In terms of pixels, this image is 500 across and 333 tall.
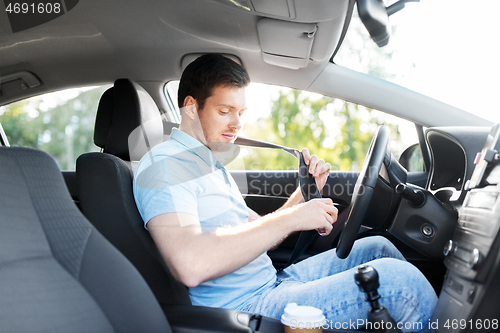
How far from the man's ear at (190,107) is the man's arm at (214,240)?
0.47m

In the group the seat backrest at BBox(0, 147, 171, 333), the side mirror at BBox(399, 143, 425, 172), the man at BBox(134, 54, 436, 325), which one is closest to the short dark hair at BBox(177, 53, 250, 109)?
the man at BBox(134, 54, 436, 325)

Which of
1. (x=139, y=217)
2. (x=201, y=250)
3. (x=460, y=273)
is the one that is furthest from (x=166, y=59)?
(x=460, y=273)

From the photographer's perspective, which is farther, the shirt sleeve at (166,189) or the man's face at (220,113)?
the man's face at (220,113)

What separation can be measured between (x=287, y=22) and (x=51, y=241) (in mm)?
1077

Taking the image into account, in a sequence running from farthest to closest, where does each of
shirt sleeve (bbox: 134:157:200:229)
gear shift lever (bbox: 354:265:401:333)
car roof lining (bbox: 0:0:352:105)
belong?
1. car roof lining (bbox: 0:0:352:105)
2. shirt sleeve (bbox: 134:157:200:229)
3. gear shift lever (bbox: 354:265:401:333)

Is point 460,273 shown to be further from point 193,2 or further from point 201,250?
point 193,2

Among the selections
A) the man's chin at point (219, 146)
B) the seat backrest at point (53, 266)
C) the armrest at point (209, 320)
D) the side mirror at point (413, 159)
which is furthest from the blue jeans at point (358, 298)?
the side mirror at point (413, 159)

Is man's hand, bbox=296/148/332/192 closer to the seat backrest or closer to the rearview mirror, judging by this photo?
the rearview mirror

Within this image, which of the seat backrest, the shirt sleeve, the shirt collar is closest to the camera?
the seat backrest

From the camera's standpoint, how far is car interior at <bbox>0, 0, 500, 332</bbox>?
0.81m

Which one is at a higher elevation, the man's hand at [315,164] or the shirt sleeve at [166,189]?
the man's hand at [315,164]

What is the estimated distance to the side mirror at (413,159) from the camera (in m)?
1.96

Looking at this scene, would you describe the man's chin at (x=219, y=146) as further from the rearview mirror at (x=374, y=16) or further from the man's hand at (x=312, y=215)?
the rearview mirror at (x=374, y=16)

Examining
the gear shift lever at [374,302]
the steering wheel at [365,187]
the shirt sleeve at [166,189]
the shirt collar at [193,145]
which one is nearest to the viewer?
the gear shift lever at [374,302]
